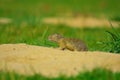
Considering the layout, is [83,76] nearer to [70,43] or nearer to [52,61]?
[52,61]

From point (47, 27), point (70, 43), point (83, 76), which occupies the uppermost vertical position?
point (83, 76)

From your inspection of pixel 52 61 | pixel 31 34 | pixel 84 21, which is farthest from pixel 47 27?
pixel 84 21

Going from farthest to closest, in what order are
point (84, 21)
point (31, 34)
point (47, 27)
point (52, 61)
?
point (84, 21)
point (31, 34)
point (47, 27)
point (52, 61)

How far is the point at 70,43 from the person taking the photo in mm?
9289

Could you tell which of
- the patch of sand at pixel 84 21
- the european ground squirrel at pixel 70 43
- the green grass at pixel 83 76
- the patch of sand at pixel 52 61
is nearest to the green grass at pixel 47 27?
the green grass at pixel 83 76

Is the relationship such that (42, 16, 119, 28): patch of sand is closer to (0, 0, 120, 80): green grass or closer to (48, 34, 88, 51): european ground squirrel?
(0, 0, 120, 80): green grass

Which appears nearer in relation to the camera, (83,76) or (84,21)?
(83,76)

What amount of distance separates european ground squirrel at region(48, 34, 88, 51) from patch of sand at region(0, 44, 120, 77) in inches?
18.1

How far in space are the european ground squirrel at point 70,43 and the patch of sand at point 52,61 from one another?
461 mm

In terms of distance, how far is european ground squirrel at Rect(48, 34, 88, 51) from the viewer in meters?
9.18

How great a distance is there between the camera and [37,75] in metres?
7.32

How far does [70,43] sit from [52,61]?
118cm

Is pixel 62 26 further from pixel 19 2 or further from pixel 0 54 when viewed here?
pixel 19 2

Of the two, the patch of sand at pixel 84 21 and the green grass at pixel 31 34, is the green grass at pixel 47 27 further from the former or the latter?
the patch of sand at pixel 84 21
